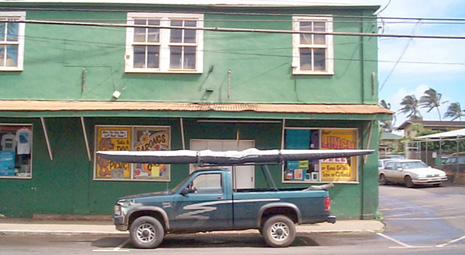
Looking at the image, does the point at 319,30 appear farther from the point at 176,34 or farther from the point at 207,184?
the point at 207,184

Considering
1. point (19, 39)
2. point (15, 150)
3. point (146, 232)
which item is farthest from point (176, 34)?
point (146, 232)

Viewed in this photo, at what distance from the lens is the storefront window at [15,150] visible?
13484 millimetres

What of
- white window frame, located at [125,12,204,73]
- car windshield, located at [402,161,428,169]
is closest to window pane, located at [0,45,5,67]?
white window frame, located at [125,12,204,73]

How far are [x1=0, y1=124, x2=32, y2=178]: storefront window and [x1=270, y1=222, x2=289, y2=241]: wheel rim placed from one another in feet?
27.5

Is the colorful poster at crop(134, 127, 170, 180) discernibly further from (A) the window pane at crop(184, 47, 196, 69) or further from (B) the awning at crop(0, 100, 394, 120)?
(A) the window pane at crop(184, 47, 196, 69)

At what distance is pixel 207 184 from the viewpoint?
31.4ft

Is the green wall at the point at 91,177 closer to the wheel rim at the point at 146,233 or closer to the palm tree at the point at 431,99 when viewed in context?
the wheel rim at the point at 146,233

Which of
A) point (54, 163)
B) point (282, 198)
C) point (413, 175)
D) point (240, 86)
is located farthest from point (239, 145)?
point (413, 175)

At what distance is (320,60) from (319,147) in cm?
281

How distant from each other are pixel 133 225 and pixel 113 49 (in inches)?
258

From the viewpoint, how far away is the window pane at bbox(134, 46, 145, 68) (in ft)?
44.9

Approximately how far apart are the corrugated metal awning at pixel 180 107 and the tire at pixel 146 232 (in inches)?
145

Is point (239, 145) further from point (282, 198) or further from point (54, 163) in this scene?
point (54, 163)

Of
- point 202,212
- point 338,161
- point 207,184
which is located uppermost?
point 338,161
